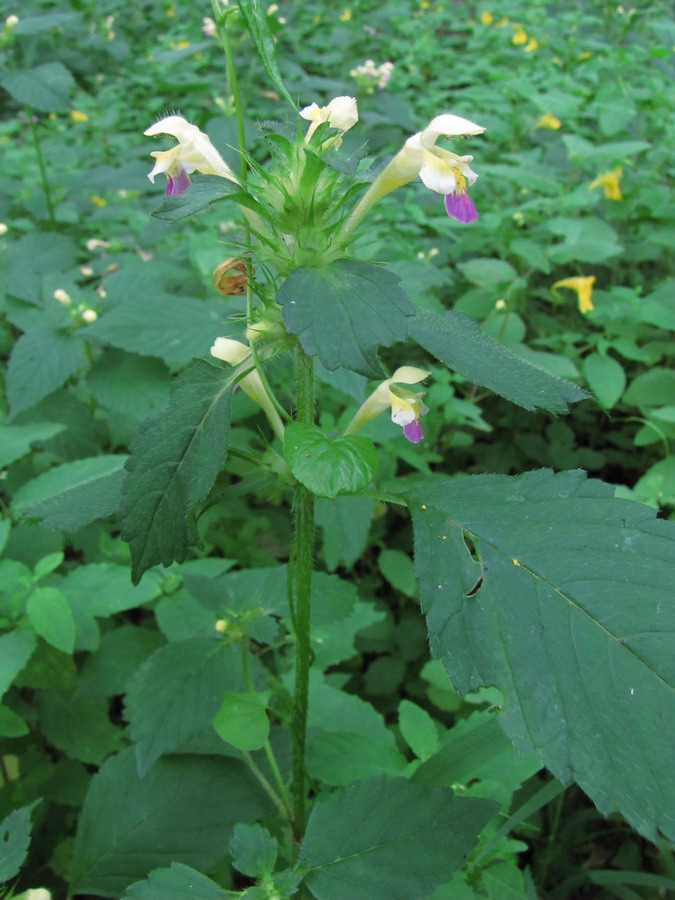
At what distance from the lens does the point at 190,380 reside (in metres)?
0.84

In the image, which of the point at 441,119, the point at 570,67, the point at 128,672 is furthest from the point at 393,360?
the point at 570,67

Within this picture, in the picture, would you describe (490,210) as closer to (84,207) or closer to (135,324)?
(135,324)

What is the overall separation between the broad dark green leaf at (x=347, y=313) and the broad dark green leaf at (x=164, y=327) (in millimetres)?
1029

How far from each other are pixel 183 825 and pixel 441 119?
46.2 inches

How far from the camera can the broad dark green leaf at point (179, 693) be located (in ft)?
3.40

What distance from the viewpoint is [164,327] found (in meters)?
1.82

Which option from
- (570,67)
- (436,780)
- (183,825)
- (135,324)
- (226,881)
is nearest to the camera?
(436,780)

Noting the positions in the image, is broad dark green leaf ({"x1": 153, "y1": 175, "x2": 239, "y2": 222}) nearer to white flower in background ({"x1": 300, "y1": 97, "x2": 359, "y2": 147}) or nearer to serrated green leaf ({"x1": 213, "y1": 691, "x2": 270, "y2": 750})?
white flower in background ({"x1": 300, "y1": 97, "x2": 359, "y2": 147})

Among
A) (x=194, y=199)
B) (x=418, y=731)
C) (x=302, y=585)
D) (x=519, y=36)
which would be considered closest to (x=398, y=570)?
(x=418, y=731)

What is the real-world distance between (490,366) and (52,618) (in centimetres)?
97

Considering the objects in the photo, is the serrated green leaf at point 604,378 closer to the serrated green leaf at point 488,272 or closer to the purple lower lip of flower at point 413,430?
the serrated green leaf at point 488,272

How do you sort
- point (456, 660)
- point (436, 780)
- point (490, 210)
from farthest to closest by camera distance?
point (490, 210)
point (436, 780)
point (456, 660)

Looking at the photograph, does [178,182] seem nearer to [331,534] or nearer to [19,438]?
[19,438]

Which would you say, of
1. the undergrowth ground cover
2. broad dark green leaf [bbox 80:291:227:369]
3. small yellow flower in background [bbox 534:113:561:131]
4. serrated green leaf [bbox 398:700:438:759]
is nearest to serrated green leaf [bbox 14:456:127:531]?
the undergrowth ground cover
